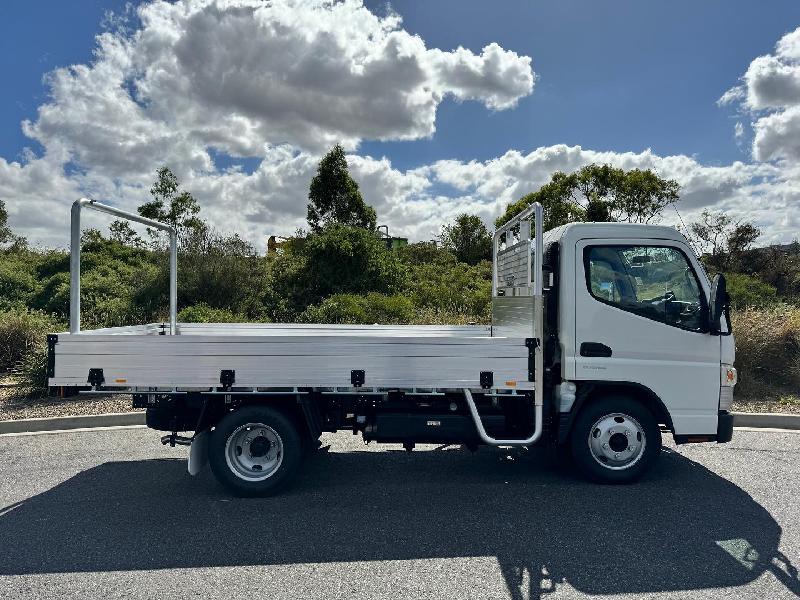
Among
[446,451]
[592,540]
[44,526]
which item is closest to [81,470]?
[44,526]

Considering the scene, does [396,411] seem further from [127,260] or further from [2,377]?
[127,260]

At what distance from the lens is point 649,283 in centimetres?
548

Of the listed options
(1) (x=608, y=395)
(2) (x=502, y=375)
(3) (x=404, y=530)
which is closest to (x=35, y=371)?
(3) (x=404, y=530)

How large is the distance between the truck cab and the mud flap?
3178mm

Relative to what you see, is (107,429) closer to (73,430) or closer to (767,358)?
(73,430)

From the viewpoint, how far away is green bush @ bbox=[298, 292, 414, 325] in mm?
13133

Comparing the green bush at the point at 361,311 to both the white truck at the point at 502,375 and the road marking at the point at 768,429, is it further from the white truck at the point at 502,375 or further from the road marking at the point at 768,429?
the white truck at the point at 502,375

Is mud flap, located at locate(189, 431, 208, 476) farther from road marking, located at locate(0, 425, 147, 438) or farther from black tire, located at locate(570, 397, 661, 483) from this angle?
black tire, located at locate(570, 397, 661, 483)

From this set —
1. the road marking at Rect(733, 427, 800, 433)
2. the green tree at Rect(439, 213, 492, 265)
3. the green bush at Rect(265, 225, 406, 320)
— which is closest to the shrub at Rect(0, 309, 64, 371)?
the green bush at Rect(265, 225, 406, 320)

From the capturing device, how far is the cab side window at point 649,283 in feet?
17.8

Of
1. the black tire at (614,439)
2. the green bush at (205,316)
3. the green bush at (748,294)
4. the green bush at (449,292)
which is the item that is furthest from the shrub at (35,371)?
the green bush at (748,294)

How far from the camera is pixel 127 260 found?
72.7 ft

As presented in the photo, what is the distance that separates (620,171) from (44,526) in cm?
2363

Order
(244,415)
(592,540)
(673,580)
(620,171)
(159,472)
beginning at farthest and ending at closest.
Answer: (620,171)
(159,472)
(244,415)
(592,540)
(673,580)
